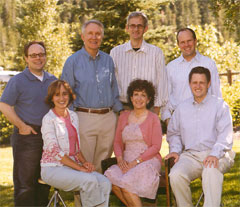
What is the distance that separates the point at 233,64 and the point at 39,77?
14.7 meters

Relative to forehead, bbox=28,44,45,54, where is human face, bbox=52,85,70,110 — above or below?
below

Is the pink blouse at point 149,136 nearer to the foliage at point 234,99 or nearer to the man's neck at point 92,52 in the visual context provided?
the man's neck at point 92,52

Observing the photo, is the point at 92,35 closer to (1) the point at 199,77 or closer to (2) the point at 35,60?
(2) the point at 35,60

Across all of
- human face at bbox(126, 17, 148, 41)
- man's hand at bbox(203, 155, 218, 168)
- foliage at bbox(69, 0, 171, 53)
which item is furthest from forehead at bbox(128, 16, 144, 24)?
foliage at bbox(69, 0, 171, 53)

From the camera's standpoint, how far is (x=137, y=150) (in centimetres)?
401

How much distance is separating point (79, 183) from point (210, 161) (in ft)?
4.54

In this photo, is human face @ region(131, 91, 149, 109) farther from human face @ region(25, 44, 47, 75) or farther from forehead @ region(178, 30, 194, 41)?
human face @ region(25, 44, 47, 75)

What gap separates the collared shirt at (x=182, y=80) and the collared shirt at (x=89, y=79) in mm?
853

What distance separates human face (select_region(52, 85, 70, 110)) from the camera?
12.3 ft

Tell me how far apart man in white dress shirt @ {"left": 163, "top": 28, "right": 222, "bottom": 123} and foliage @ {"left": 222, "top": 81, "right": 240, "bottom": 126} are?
708 centimetres

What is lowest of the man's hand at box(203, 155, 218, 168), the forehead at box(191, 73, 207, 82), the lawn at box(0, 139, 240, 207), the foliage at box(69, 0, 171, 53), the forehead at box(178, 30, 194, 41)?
the lawn at box(0, 139, 240, 207)

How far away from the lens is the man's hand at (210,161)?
11.9ft

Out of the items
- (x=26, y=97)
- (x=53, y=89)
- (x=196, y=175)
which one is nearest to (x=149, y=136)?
(x=196, y=175)

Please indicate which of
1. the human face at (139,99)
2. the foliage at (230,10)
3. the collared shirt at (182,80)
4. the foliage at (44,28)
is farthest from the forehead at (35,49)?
the foliage at (44,28)
